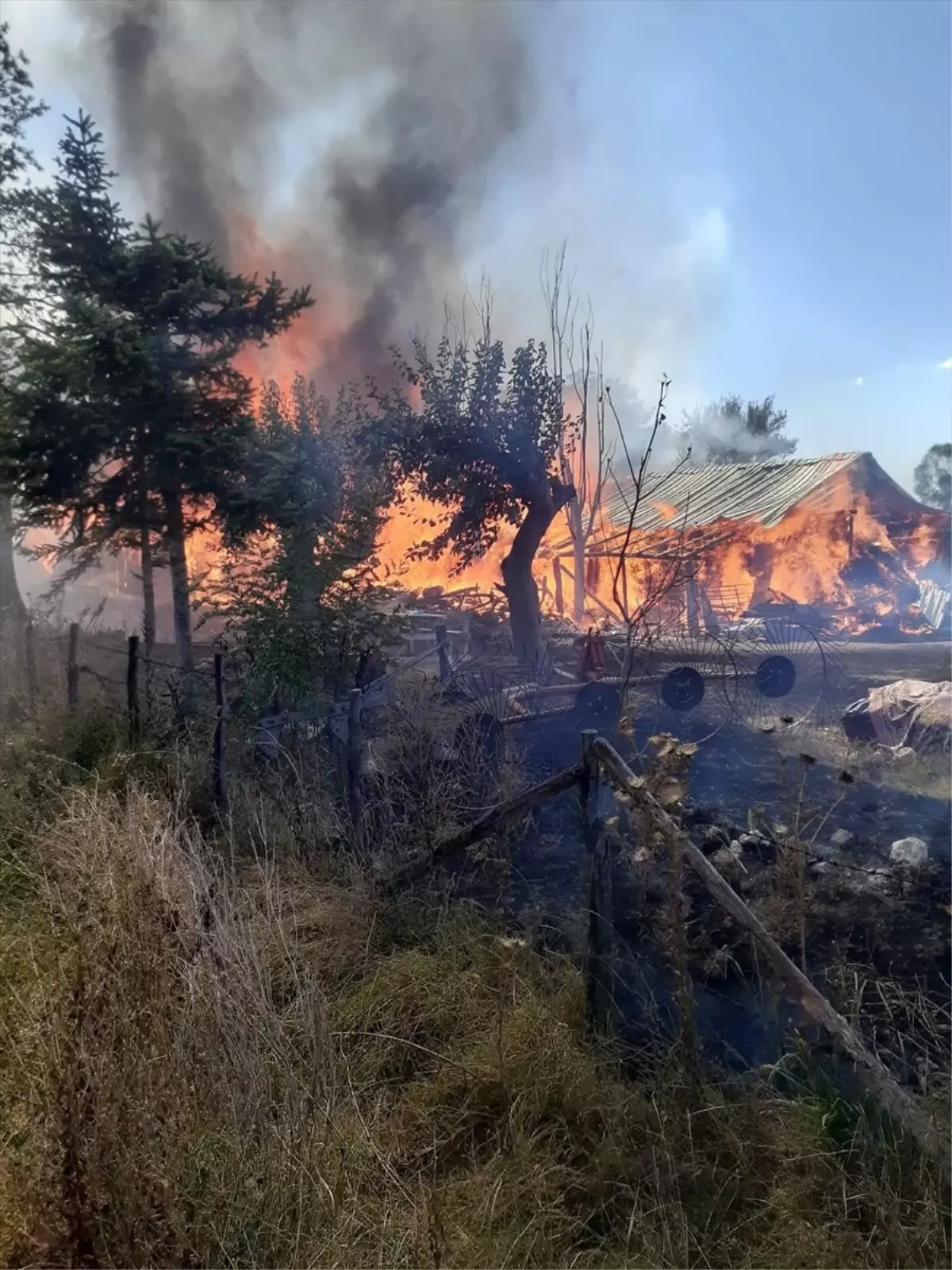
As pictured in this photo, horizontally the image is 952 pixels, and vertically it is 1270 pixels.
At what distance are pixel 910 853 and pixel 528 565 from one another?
425 inches

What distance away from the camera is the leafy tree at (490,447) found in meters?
15.3

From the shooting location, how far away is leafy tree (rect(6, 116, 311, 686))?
425 inches

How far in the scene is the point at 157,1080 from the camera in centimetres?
258

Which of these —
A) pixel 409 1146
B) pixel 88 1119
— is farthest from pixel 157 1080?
pixel 409 1146

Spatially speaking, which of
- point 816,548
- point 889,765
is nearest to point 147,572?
point 889,765

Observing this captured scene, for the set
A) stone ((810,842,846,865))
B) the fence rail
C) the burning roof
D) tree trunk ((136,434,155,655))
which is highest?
the burning roof

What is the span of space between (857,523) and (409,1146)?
926 inches

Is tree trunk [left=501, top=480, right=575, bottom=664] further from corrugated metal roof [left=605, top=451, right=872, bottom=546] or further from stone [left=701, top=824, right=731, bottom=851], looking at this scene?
stone [left=701, top=824, right=731, bottom=851]

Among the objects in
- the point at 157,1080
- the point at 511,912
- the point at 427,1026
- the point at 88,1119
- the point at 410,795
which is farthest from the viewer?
the point at 410,795

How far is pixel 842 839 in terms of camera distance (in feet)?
21.2

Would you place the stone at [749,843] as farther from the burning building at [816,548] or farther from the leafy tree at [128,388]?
the burning building at [816,548]

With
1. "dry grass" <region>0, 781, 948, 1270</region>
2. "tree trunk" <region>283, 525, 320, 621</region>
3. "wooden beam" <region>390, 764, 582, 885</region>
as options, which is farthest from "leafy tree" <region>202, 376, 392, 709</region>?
"dry grass" <region>0, 781, 948, 1270</region>

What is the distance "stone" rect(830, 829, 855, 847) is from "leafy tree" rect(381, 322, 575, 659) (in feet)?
27.8

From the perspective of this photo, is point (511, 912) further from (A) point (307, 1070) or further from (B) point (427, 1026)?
→ (A) point (307, 1070)
